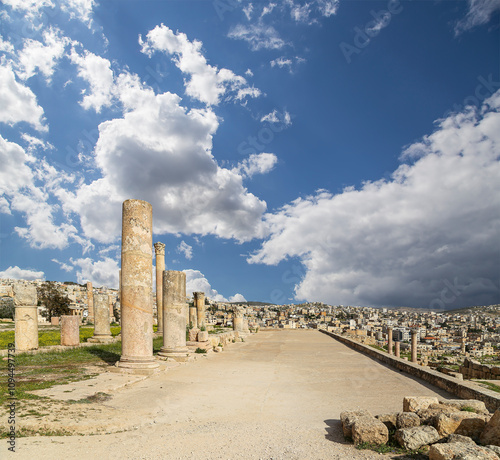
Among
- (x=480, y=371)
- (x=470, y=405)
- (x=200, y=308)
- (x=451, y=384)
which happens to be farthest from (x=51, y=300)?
(x=470, y=405)

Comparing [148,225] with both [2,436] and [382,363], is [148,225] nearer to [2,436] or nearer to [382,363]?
[2,436]

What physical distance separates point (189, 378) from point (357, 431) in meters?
6.37

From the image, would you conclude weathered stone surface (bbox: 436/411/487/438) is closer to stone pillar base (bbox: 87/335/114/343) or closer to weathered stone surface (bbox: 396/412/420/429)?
weathered stone surface (bbox: 396/412/420/429)

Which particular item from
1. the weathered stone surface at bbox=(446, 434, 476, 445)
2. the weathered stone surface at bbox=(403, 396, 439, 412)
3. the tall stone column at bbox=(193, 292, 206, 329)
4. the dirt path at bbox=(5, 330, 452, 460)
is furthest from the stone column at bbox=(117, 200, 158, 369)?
the tall stone column at bbox=(193, 292, 206, 329)

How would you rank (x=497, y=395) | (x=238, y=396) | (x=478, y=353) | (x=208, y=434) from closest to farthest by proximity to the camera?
(x=208, y=434) < (x=497, y=395) < (x=238, y=396) < (x=478, y=353)

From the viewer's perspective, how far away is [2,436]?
5137 millimetres

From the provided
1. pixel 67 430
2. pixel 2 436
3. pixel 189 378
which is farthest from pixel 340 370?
pixel 2 436

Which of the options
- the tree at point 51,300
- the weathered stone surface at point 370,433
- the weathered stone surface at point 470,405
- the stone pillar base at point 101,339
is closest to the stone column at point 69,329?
the stone pillar base at point 101,339

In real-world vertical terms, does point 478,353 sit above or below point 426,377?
below

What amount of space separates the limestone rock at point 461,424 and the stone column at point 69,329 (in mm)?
15305

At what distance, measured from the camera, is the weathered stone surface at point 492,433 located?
4.35 metres

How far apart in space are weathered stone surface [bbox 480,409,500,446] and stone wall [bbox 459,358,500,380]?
36.4ft

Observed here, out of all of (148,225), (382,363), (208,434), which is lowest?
(382,363)

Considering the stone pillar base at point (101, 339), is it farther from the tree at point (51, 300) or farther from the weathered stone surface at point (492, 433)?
the tree at point (51, 300)
